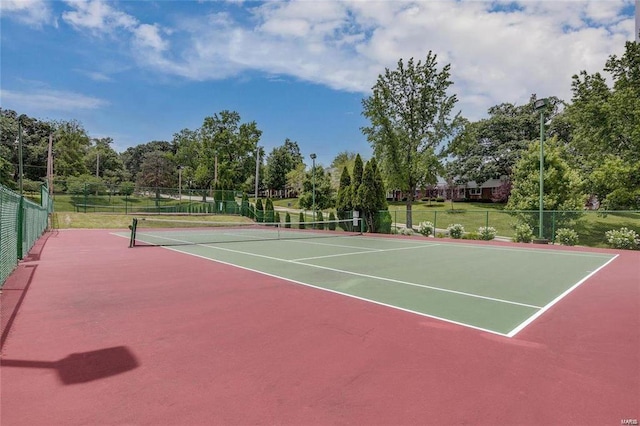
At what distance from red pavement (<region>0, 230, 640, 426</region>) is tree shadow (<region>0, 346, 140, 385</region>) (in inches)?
0.8

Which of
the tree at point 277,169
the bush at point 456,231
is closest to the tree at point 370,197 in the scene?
the bush at point 456,231

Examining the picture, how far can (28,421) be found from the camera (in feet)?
8.97

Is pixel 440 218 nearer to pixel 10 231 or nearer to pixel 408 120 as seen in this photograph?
pixel 408 120

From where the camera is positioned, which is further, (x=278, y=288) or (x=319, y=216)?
(x=319, y=216)

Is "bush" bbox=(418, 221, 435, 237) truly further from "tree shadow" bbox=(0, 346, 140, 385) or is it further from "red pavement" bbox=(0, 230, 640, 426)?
"tree shadow" bbox=(0, 346, 140, 385)

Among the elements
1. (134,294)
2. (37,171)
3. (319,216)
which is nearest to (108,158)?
(37,171)

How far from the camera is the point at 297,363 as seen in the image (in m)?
3.83

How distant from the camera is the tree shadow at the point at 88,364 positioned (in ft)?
11.4

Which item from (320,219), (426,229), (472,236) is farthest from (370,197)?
(320,219)

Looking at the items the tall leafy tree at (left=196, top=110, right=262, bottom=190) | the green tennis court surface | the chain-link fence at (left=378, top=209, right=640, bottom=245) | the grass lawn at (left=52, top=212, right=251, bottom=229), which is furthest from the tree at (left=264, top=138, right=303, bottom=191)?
the green tennis court surface

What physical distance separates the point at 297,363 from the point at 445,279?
5.88 metres

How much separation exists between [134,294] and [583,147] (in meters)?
34.5

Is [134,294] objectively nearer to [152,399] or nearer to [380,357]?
[152,399]

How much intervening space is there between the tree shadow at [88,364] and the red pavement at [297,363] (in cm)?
2
